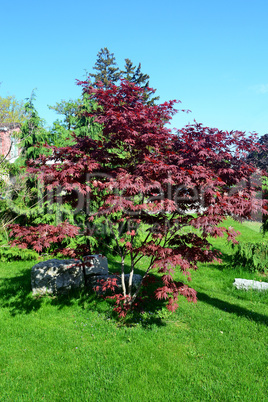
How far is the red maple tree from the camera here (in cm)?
434

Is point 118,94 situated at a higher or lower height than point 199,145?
higher

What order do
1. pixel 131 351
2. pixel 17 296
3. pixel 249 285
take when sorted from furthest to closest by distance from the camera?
pixel 249 285, pixel 17 296, pixel 131 351

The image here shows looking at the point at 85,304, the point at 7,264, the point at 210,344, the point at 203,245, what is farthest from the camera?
the point at 7,264

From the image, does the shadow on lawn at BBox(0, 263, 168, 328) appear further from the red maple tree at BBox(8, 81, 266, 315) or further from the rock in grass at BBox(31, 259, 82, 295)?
the red maple tree at BBox(8, 81, 266, 315)

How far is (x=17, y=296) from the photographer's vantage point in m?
6.38

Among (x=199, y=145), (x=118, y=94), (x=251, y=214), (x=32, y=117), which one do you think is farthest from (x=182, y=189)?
(x=32, y=117)

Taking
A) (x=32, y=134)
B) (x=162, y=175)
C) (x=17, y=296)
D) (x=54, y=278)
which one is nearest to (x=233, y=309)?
(x=162, y=175)

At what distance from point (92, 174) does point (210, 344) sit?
11.9ft

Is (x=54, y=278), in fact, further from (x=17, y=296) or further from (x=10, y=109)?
(x=10, y=109)

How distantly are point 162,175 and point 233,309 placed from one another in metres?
3.62

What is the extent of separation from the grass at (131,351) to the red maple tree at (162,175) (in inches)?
26.0

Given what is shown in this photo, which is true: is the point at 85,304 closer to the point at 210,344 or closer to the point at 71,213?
the point at 210,344

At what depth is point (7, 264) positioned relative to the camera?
30.1 feet

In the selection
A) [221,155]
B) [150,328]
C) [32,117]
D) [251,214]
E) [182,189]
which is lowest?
[150,328]
